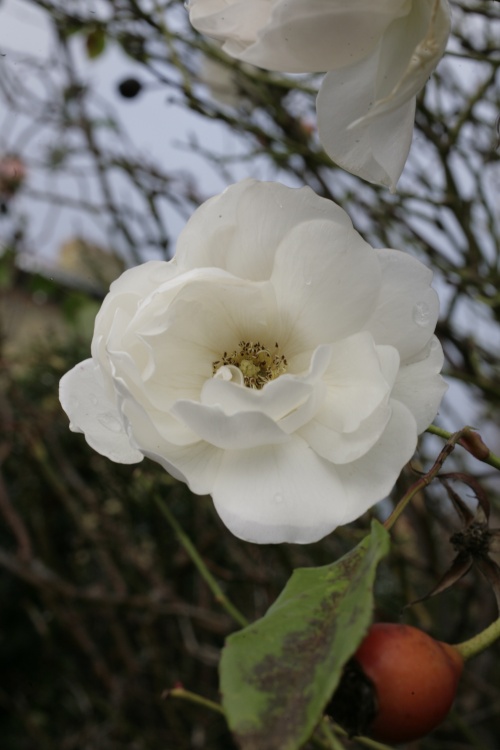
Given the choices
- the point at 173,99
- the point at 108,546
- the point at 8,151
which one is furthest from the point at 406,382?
the point at 8,151

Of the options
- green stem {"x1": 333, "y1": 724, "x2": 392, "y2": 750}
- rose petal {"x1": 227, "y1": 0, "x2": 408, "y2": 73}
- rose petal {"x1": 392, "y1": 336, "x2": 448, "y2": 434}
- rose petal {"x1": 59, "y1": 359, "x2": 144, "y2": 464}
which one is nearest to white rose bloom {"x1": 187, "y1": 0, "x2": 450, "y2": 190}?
rose petal {"x1": 227, "y1": 0, "x2": 408, "y2": 73}

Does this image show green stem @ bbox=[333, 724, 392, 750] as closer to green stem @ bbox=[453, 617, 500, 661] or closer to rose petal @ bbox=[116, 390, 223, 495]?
green stem @ bbox=[453, 617, 500, 661]

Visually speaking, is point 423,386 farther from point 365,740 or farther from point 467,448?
point 365,740

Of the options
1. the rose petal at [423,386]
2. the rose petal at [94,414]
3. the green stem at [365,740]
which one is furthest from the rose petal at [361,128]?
the green stem at [365,740]

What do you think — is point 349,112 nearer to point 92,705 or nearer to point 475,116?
point 475,116

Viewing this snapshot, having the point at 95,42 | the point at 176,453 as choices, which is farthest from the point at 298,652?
the point at 95,42
